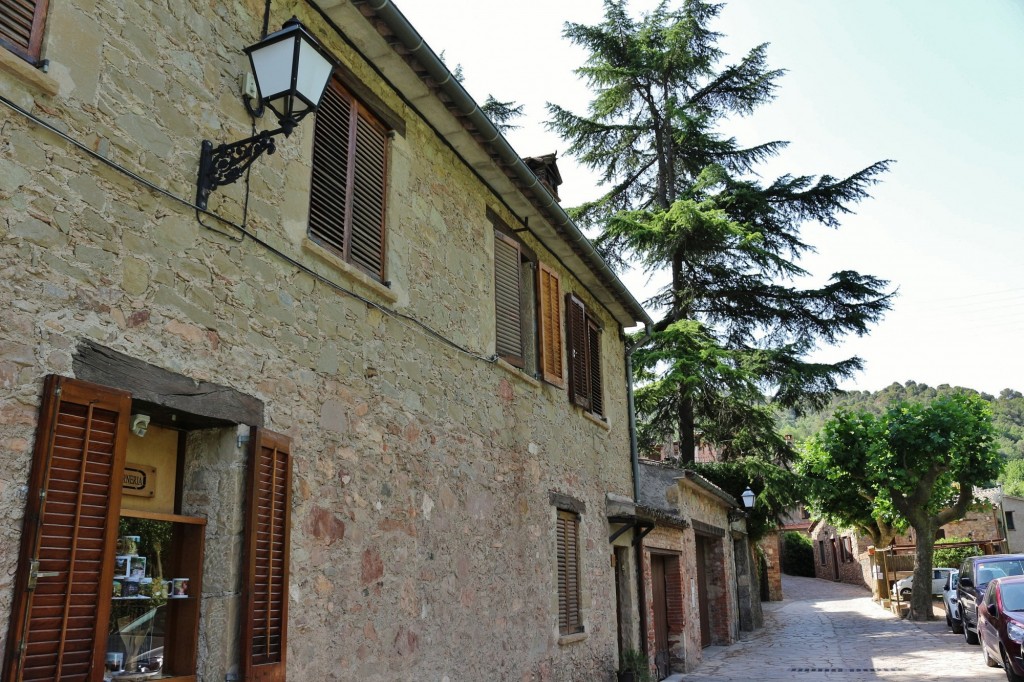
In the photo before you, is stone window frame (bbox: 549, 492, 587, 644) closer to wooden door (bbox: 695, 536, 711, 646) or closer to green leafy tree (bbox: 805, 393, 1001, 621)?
wooden door (bbox: 695, 536, 711, 646)

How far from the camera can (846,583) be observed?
133 ft

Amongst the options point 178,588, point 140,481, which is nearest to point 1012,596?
point 178,588

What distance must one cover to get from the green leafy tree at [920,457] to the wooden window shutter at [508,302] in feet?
47.8

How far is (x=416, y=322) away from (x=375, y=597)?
6.89 feet

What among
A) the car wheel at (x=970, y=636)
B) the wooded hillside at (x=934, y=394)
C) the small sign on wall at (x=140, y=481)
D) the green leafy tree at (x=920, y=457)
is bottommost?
the car wheel at (x=970, y=636)

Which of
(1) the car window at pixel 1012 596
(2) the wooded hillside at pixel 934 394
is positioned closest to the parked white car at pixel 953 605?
(1) the car window at pixel 1012 596

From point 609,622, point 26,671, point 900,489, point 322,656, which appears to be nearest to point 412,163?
point 322,656

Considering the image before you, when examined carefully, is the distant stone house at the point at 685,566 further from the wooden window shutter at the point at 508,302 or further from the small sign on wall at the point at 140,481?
the small sign on wall at the point at 140,481

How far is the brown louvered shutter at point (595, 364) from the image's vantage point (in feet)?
35.6

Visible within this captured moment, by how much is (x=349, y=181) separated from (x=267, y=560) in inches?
109

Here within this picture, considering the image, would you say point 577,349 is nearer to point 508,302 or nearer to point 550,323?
point 550,323

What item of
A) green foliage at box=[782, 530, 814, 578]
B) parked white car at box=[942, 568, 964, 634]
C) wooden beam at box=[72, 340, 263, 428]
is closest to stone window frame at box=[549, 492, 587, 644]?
wooden beam at box=[72, 340, 263, 428]

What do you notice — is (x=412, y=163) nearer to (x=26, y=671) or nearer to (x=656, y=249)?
(x=26, y=671)

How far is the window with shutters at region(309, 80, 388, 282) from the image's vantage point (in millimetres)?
5518
